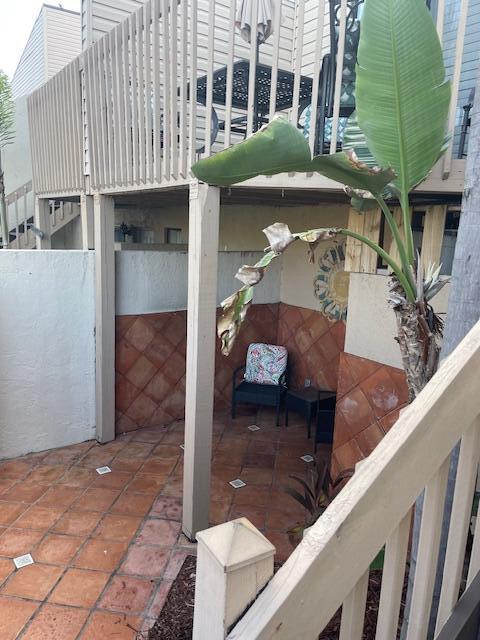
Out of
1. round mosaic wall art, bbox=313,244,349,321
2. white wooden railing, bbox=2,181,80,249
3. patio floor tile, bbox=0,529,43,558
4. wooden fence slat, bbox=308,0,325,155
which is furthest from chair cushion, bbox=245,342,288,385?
white wooden railing, bbox=2,181,80,249

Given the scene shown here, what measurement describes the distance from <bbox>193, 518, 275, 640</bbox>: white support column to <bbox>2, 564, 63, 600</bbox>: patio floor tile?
2.92 metres

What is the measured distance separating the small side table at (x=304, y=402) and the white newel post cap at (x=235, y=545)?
15.1 ft

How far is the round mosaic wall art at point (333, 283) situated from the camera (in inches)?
210

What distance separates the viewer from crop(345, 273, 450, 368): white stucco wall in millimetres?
3479

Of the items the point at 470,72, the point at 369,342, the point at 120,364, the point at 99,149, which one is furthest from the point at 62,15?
the point at 369,342

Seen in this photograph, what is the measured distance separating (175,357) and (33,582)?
3.08 metres

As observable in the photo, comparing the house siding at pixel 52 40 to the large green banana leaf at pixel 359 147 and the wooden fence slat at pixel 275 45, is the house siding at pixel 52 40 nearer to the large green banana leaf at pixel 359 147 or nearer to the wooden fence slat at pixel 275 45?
the wooden fence slat at pixel 275 45

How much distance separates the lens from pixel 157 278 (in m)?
5.58

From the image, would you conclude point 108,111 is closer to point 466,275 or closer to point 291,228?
point 291,228

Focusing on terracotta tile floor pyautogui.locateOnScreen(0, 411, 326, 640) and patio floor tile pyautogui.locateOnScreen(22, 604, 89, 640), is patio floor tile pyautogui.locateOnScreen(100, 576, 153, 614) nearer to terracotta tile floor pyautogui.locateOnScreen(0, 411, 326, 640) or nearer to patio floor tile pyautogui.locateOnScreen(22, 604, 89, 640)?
terracotta tile floor pyautogui.locateOnScreen(0, 411, 326, 640)

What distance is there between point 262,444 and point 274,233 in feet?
13.0

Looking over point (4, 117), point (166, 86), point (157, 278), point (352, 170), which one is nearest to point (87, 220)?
point (157, 278)

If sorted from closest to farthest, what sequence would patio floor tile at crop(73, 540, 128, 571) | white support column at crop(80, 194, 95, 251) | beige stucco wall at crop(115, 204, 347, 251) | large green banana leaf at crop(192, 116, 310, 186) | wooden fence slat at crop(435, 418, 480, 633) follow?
wooden fence slat at crop(435, 418, 480, 633) < large green banana leaf at crop(192, 116, 310, 186) < patio floor tile at crop(73, 540, 128, 571) < white support column at crop(80, 194, 95, 251) < beige stucco wall at crop(115, 204, 347, 251)

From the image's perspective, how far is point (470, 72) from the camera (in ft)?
11.6
